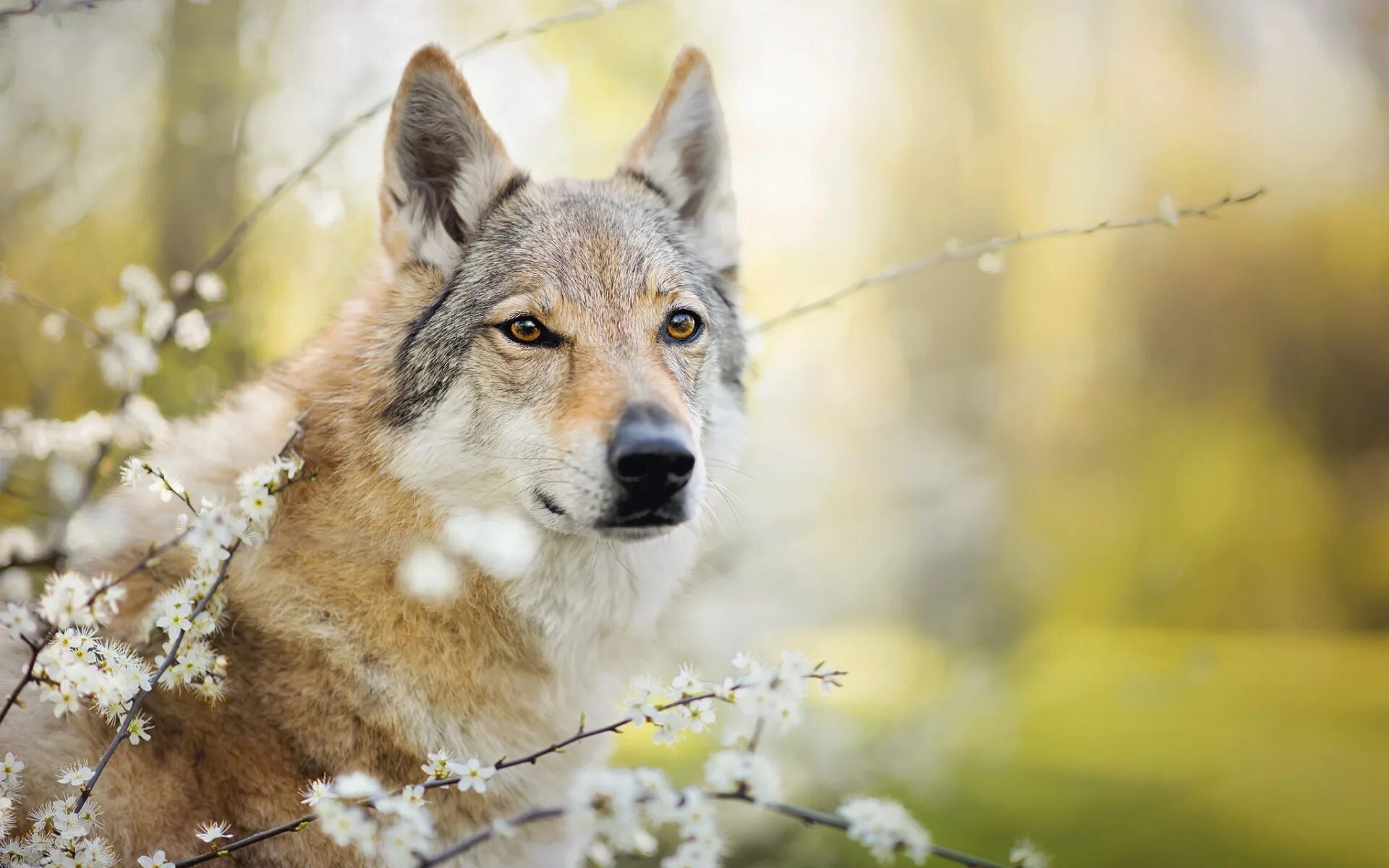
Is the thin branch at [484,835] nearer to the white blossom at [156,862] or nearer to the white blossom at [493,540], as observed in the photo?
the white blossom at [156,862]

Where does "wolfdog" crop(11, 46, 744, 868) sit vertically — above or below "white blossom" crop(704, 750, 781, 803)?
above

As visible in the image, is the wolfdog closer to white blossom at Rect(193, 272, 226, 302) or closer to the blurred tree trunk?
white blossom at Rect(193, 272, 226, 302)

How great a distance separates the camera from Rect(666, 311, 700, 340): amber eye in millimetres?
2473

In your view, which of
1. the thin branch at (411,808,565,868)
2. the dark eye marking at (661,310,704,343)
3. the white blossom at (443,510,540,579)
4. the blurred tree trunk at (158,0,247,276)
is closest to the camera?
the thin branch at (411,808,565,868)

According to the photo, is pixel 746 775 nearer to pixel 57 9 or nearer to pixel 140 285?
pixel 57 9

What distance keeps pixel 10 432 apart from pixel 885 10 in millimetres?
4549

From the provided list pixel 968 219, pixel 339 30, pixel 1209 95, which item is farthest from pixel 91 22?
pixel 1209 95

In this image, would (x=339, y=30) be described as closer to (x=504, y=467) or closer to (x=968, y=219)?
(x=504, y=467)

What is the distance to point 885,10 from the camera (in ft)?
16.1

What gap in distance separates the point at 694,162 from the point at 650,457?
4.48 ft

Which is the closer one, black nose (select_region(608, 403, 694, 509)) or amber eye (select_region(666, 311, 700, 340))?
black nose (select_region(608, 403, 694, 509))

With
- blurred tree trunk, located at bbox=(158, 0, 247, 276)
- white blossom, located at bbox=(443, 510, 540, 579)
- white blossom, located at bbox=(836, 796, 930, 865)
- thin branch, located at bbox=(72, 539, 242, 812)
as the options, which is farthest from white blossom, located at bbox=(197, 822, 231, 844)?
blurred tree trunk, located at bbox=(158, 0, 247, 276)

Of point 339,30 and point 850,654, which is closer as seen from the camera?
point 339,30

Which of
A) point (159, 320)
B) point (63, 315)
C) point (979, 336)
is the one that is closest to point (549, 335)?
point (63, 315)
